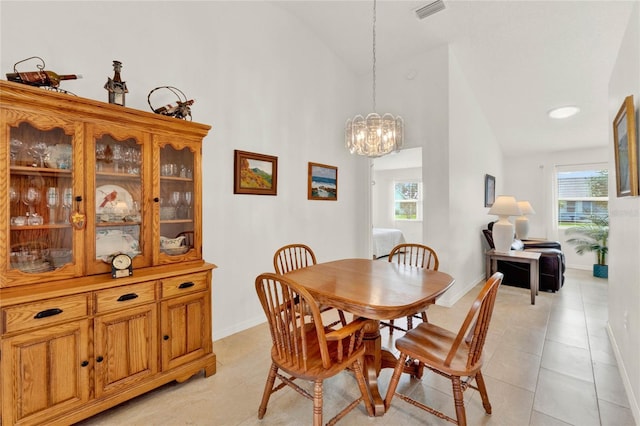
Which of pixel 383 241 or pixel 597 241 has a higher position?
pixel 597 241

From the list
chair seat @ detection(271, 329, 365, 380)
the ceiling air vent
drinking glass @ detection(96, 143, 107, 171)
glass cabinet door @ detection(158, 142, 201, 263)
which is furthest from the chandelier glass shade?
drinking glass @ detection(96, 143, 107, 171)

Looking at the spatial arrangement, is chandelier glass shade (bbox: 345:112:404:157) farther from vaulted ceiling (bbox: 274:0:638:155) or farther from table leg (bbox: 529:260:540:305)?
table leg (bbox: 529:260:540:305)

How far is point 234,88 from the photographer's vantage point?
2871 mm

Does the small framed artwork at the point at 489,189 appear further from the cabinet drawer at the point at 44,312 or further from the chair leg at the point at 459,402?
the cabinet drawer at the point at 44,312

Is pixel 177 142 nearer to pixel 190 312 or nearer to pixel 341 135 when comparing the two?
pixel 190 312

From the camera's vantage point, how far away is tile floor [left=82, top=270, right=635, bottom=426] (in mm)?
1705

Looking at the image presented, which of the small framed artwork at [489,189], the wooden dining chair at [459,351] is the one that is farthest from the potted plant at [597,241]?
the wooden dining chair at [459,351]

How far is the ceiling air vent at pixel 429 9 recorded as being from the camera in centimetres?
291

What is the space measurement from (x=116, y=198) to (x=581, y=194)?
769cm

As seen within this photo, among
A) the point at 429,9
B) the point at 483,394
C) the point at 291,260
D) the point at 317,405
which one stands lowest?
the point at 483,394

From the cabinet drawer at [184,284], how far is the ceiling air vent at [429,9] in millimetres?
3357

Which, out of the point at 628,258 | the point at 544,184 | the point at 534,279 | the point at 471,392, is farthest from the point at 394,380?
the point at 544,184

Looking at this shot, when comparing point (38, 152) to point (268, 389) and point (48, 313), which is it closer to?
point (48, 313)

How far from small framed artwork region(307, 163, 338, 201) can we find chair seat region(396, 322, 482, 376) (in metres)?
2.23
